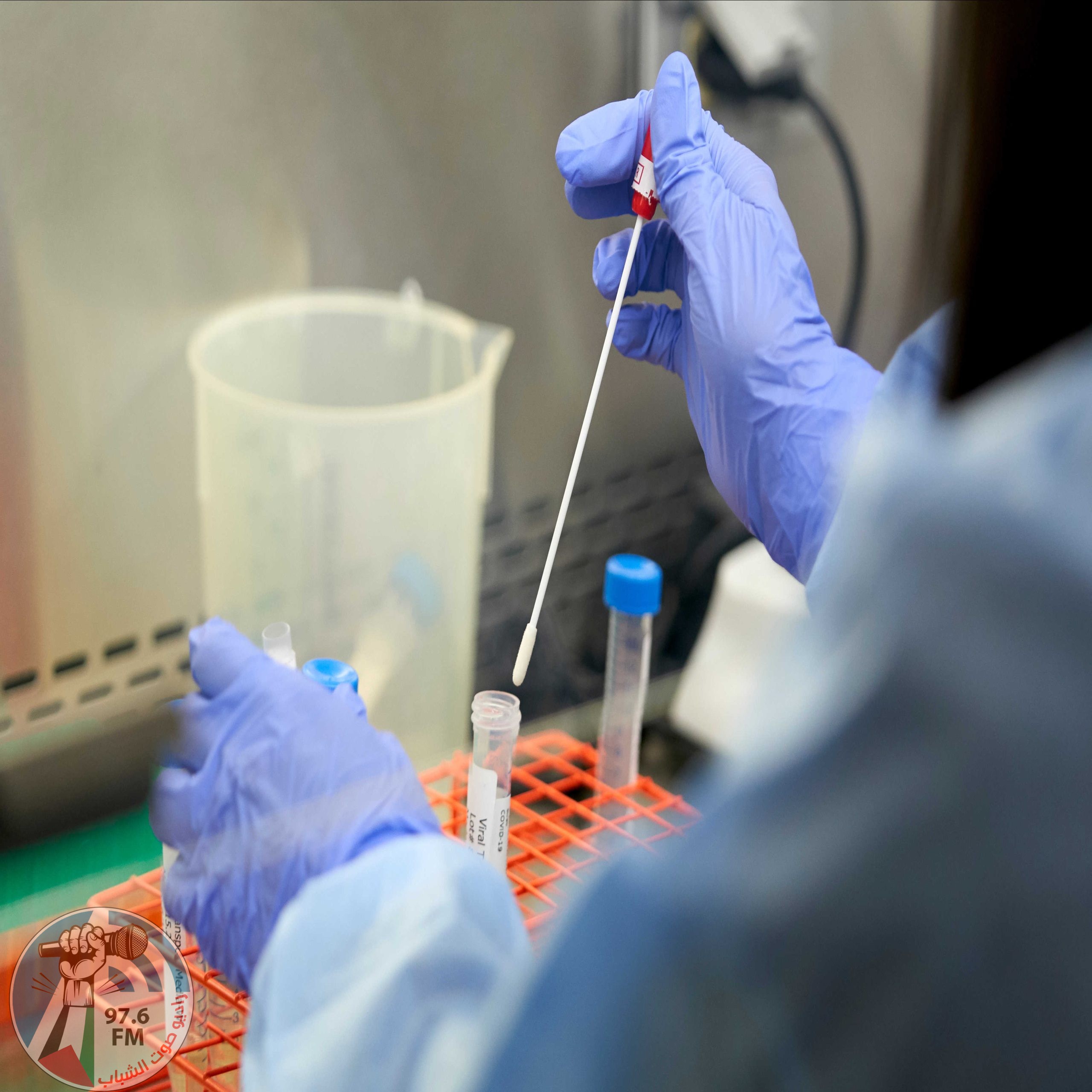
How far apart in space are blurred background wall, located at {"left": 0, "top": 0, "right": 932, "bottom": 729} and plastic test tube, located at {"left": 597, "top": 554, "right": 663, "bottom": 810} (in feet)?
0.40

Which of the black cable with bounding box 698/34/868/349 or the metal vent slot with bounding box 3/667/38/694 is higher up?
the black cable with bounding box 698/34/868/349

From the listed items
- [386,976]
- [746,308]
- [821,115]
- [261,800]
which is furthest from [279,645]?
[821,115]

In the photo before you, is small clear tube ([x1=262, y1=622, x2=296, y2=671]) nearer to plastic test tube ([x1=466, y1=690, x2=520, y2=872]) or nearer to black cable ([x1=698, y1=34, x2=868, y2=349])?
plastic test tube ([x1=466, y1=690, x2=520, y2=872])

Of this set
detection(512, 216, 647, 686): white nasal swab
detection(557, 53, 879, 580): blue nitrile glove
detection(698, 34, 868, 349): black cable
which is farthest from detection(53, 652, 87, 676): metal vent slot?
detection(698, 34, 868, 349): black cable

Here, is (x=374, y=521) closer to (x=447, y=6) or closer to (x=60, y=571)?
(x=60, y=571)

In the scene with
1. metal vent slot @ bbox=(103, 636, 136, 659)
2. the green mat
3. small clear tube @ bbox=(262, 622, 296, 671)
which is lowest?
metal vent slot @ bbox=(103, 636, 136, 659)

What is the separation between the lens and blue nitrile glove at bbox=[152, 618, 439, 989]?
62 centimetres

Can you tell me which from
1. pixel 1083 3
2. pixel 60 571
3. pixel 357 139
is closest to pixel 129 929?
pixel 60 571

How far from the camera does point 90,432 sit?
1231 mm

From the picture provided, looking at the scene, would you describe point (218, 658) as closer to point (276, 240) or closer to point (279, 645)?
point (279, 645)

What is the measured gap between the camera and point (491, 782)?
0.83 metres

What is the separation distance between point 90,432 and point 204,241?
0.80 ft

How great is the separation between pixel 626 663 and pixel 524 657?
0.09 metres

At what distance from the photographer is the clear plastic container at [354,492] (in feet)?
4.07
